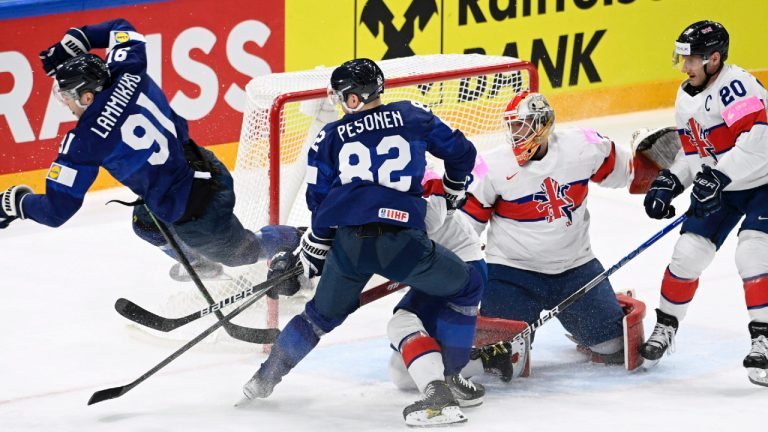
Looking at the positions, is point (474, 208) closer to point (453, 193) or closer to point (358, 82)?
point (453, 193)

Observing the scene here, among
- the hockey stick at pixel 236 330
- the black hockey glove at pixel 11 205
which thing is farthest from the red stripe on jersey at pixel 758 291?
the black hockey glove at pixel 11 205

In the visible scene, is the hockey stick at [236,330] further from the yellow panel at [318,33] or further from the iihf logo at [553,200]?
the yellow panel at [318,33]

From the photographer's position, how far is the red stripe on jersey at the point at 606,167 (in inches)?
194

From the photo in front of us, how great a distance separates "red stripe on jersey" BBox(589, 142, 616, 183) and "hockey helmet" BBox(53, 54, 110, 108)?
64.9 inches

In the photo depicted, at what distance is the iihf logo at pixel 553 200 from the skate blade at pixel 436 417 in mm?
860

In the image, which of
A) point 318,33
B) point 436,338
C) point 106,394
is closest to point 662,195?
point 436,338

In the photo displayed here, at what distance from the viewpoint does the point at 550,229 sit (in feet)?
16.0

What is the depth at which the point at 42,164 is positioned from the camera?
6.90 meters

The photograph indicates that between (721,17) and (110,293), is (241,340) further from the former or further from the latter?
(721,17)

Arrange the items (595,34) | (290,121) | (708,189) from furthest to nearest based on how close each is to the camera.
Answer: (595,34) < (290,121) < (708,189)

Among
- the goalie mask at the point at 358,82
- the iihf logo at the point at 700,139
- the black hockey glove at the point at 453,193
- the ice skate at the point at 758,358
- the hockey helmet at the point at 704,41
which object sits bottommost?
the ice skate at the point at 758,358

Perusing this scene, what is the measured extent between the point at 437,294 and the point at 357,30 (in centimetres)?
348

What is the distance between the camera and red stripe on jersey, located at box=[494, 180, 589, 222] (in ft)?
15.9

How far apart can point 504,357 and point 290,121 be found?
1497mm
